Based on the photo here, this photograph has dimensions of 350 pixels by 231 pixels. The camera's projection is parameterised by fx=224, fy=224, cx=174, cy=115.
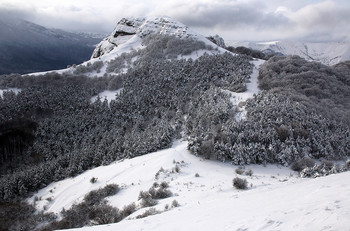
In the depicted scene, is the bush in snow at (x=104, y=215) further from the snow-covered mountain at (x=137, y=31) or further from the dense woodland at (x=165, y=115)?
the snow-covered mountain at (x=137, y=31)

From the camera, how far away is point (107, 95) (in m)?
38.9

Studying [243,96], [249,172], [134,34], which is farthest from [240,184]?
[134,34]

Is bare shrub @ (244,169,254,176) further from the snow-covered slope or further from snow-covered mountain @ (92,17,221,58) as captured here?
snow-covered mountain @ (92,17,221,58)

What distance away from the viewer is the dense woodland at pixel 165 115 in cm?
1683

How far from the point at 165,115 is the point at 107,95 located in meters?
15.6

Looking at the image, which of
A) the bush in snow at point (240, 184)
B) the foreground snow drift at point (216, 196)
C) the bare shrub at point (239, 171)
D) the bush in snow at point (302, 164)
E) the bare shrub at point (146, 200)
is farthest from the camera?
the bush in snow at point (302, 164)

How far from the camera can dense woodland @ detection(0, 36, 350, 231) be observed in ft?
55.2

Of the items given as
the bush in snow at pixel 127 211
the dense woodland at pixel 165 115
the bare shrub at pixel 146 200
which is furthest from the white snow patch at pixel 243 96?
the bush in snow at pixel 127 211

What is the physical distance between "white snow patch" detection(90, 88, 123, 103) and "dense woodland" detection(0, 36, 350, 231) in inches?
41.9

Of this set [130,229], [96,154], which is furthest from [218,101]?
[130,229]

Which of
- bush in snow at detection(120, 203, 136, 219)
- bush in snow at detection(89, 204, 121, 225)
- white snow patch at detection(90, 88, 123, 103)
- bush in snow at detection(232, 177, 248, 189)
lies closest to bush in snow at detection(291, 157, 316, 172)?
bush in snow at detection(232, 177, 248, 189)

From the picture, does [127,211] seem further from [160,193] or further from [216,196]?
[216,196]

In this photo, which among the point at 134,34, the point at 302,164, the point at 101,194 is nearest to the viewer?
the point at 302,164

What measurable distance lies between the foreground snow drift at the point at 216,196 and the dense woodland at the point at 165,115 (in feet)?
6.13
